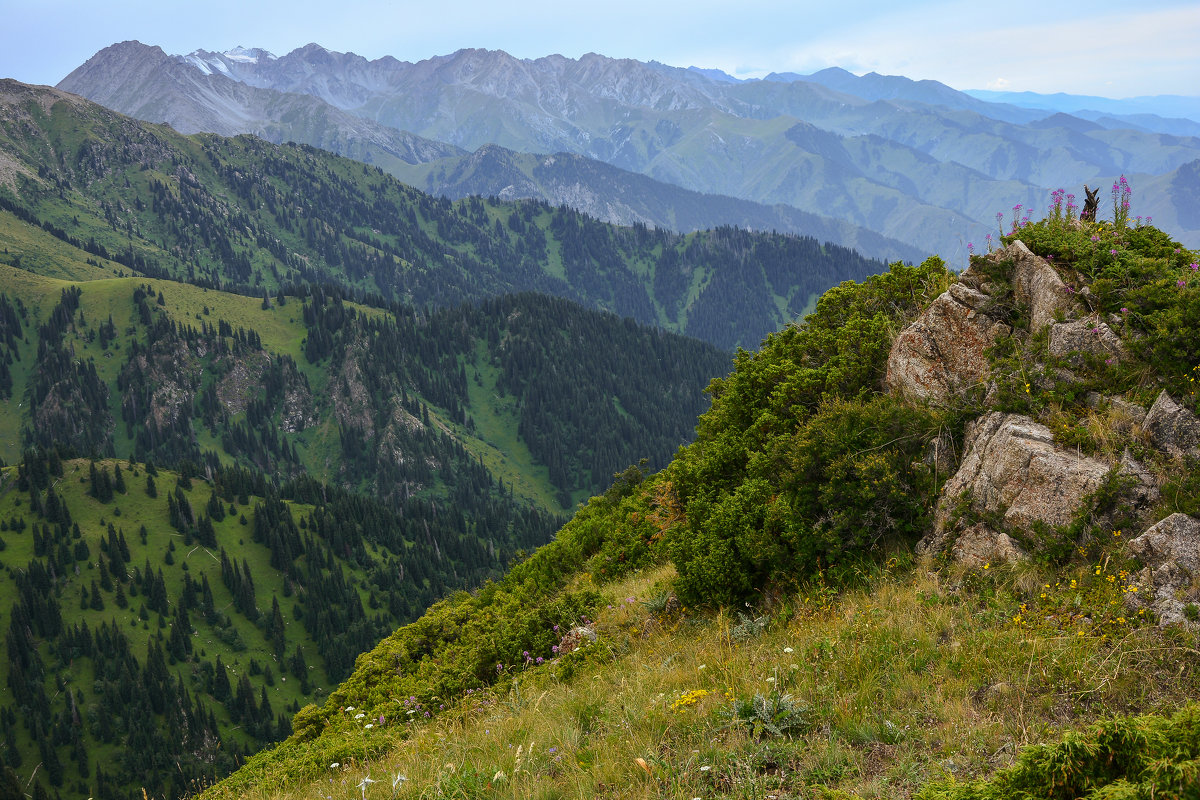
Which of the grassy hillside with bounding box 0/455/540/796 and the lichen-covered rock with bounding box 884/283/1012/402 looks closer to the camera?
the lichen-covered rock with bounding box 884/283/1012/402

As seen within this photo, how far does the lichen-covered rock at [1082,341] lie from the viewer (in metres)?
11.8

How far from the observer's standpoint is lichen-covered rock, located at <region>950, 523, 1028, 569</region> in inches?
404

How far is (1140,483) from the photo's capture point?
9.62 meters

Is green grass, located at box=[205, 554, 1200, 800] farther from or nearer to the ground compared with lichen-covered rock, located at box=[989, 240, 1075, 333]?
nearer to the ground

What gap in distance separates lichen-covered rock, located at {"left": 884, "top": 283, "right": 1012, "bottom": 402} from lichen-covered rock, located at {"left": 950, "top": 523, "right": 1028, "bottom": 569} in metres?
3.40

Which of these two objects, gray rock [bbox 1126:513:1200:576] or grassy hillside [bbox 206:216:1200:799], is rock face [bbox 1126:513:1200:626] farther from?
grassy hillside [bbox 206:216:1200:799]

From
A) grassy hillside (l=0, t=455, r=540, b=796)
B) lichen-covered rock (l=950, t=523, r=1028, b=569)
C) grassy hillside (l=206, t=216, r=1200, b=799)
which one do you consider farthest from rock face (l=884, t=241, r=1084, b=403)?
grassy hillside (l=0, t=455, r=540, b=796)

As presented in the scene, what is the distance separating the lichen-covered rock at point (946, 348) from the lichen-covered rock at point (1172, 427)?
316 cm

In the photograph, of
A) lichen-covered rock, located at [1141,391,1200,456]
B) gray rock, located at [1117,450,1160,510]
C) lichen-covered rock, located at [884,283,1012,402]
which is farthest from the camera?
lichen-covered rock, located at [884,283,1012,402]

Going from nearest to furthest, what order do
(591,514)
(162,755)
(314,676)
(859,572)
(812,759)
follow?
(812,759) → (859,572) → (591,514) → (162,755) → (314,676)

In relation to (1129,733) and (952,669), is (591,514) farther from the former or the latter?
(1129,733)

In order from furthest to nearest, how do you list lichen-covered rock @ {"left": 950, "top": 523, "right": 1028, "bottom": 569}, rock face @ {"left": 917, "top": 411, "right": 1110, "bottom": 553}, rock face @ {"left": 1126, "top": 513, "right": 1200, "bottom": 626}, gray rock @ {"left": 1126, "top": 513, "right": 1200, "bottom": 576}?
lichen-covered rock @ {"left": 950, "top": 523, "right": 1028, "bottom": 569}, rock face @ {"left": 917, "top": 411, "right": 1110, "bottom": 553}, gray rock @ {"left": 1126, "top": 513, "right": 1200, "bottom": 576}, rock face @ {"left": 1126, "top": 513, "right": 1200, "bottom": 626}

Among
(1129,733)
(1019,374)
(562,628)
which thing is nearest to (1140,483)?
(1019,374)

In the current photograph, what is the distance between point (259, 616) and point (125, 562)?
34.1 meters
